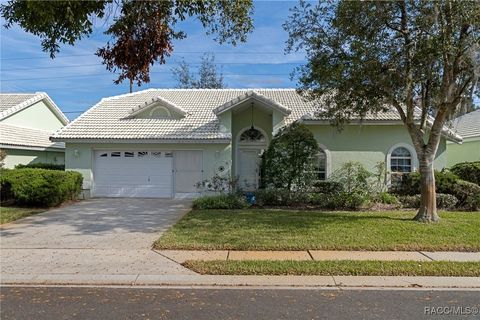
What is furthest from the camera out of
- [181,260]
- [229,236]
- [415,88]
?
[415,88]

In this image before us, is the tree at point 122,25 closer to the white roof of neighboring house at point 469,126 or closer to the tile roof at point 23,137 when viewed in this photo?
the tile roof at point 23,137

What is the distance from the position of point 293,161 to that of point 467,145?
50.8 ft

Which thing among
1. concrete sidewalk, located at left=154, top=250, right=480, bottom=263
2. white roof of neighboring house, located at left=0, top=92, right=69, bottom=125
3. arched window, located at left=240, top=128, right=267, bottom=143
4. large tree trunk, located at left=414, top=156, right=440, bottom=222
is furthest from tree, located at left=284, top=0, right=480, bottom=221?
white roof of neighboring house, located at left=0, top=92, right=69, bottom=125

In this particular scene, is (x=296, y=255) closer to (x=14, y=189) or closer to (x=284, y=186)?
(x=284, y=186)

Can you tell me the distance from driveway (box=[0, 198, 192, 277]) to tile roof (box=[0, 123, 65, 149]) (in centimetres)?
783

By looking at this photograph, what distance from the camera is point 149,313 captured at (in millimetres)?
5746

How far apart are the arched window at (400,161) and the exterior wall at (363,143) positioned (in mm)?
339

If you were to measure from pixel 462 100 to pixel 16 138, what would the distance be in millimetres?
20396

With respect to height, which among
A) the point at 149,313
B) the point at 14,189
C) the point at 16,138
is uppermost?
the point at 16,138

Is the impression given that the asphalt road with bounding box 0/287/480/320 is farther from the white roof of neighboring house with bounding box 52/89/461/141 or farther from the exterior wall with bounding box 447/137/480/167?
the exterior wall with bounding box 447/137/480/167

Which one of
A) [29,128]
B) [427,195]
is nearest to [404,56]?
[427,195]

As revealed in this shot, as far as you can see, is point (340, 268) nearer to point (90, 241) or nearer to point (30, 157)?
point (90, 241)

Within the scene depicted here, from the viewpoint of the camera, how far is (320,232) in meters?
10.8

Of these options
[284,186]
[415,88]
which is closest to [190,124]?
[284,186]
